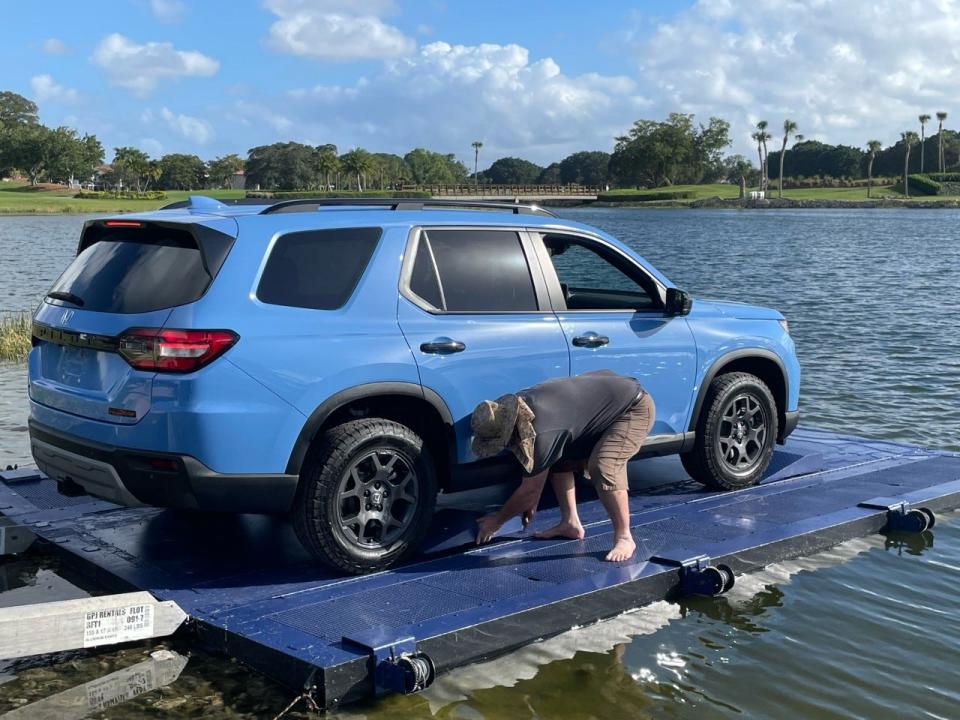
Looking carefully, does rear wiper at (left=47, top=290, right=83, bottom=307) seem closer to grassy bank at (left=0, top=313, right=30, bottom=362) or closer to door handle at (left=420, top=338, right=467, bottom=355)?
door handle at (left=420, top=338, right=467, bottom=355)

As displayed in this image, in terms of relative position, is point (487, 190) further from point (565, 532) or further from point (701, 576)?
point (701, 576)

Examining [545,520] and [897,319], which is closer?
[545,520]

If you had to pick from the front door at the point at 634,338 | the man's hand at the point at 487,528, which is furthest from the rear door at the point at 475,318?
the man's hand at the point at 487,528

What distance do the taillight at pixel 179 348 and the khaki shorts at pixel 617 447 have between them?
82.1 inches

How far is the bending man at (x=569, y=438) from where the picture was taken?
5.54 m

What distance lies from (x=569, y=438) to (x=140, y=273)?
7.45 feet

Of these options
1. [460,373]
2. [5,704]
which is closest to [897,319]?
[460,373]

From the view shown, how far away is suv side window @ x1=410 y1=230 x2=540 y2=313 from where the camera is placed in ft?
19.6

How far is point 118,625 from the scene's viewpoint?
498 centimetres

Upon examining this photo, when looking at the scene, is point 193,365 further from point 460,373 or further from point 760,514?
point 760,514

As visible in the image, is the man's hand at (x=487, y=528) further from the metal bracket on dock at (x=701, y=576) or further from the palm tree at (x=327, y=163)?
the palm tree at (x=327, y=163)

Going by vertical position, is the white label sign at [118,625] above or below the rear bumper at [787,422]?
below

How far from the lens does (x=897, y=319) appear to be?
82.3 ft

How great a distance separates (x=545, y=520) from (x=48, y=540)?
2.88 m
